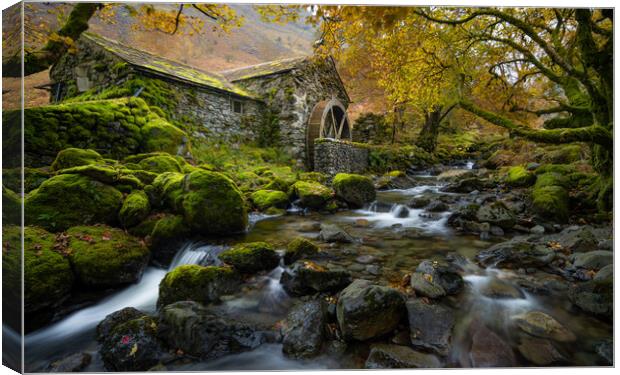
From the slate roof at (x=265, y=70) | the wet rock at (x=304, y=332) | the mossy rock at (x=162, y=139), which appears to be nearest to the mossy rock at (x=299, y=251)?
the wet rock at (x=304, y=332)

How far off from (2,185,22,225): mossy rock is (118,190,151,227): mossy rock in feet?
5.33

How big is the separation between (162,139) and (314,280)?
5.13 metres

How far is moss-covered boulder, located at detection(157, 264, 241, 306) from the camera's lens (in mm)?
2463

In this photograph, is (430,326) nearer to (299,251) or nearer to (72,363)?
(299,251)

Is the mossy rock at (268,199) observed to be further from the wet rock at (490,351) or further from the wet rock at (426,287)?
the wet rock at (490,351)

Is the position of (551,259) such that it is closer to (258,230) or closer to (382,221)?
(382,221)

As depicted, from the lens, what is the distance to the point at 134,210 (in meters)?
3.63

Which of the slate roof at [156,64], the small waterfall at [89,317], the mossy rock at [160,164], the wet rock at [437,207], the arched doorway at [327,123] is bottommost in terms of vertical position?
the small waterfall at [89,317]

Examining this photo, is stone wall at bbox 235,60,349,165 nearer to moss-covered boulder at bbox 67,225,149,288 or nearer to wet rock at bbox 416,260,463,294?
moss-covered boulder at bbox 67,225,149,288

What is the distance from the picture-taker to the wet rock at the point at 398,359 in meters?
1.80

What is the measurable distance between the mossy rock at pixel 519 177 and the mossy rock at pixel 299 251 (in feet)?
19.1

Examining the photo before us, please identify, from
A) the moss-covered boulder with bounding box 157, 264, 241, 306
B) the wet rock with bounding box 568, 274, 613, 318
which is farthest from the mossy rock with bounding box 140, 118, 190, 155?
the wet rock with bounding box 568, 274, 613, 318

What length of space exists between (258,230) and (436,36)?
369 centimetres

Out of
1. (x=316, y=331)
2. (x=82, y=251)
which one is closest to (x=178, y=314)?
(x=316, y=331)
